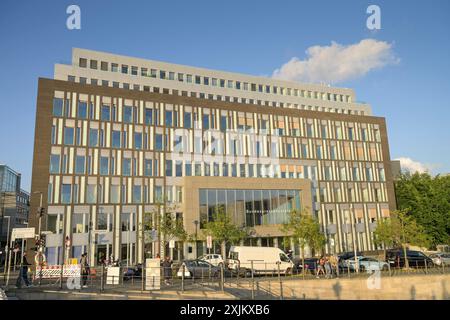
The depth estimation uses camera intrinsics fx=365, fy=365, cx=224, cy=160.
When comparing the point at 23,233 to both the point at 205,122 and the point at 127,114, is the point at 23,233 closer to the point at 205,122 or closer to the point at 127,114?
the point at 127,114

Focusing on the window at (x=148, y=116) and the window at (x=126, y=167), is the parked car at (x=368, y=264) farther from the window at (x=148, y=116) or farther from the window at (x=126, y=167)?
the window at (x=148, y=116)

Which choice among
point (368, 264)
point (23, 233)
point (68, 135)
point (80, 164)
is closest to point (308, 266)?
point (368, 264)

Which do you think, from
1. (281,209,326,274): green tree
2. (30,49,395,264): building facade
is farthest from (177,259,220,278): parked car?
(30,49,395,264): building facade

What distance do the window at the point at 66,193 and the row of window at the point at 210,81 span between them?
20.6m

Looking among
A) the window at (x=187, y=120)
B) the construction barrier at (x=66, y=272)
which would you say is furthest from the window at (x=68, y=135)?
the construction barrier at (x=66, y=272)

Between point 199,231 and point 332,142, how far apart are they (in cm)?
2790

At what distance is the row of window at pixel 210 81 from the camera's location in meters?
55.6

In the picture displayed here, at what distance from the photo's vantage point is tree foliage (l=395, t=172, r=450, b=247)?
50.6m

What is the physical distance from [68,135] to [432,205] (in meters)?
50.4

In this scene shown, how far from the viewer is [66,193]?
42281mm

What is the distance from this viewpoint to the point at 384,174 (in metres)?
60.9

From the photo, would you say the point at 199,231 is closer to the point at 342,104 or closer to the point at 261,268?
the point at 261,268

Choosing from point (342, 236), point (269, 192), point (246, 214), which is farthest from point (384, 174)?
point (246, 214)

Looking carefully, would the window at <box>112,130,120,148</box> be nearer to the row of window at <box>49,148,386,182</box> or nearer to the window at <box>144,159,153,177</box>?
the row of window at <box>49,148,386,182</box>
